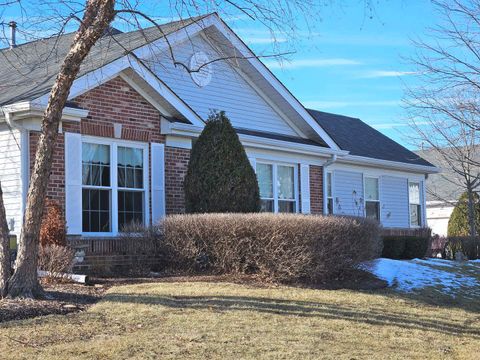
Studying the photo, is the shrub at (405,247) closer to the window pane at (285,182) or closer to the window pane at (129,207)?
the window pane at (285,182)

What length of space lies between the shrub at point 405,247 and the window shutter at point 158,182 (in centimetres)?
757

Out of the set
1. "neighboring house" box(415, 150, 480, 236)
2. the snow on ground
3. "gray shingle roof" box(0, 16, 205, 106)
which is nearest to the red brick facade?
"gray shingle roof" box(0, 16, 205, 106)

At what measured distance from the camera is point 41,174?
27.3 ft

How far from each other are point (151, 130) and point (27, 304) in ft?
19.8

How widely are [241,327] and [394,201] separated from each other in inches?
641

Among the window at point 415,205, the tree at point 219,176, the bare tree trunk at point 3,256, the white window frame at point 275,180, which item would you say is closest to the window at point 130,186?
the tree at point 219,176

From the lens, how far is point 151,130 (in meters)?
13.4

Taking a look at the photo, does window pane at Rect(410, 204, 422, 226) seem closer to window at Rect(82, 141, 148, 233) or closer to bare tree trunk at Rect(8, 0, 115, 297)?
window at Rect(82, 141, 148, 233)

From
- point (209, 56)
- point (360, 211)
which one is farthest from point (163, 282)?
point (360, 211)

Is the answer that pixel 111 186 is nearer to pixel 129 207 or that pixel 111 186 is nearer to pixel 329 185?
pixel 129 207

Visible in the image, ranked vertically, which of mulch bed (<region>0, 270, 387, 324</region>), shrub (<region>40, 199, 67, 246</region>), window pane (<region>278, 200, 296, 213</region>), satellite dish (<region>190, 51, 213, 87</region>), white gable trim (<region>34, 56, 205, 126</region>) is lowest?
mulch bed (<region>0, 270, 387, 324</region>)

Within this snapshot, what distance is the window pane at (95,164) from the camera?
12.4 meters

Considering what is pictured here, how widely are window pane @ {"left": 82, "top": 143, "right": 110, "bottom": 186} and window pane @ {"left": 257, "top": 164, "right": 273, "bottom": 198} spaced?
4.95m

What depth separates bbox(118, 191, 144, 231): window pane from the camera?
12969 mm
